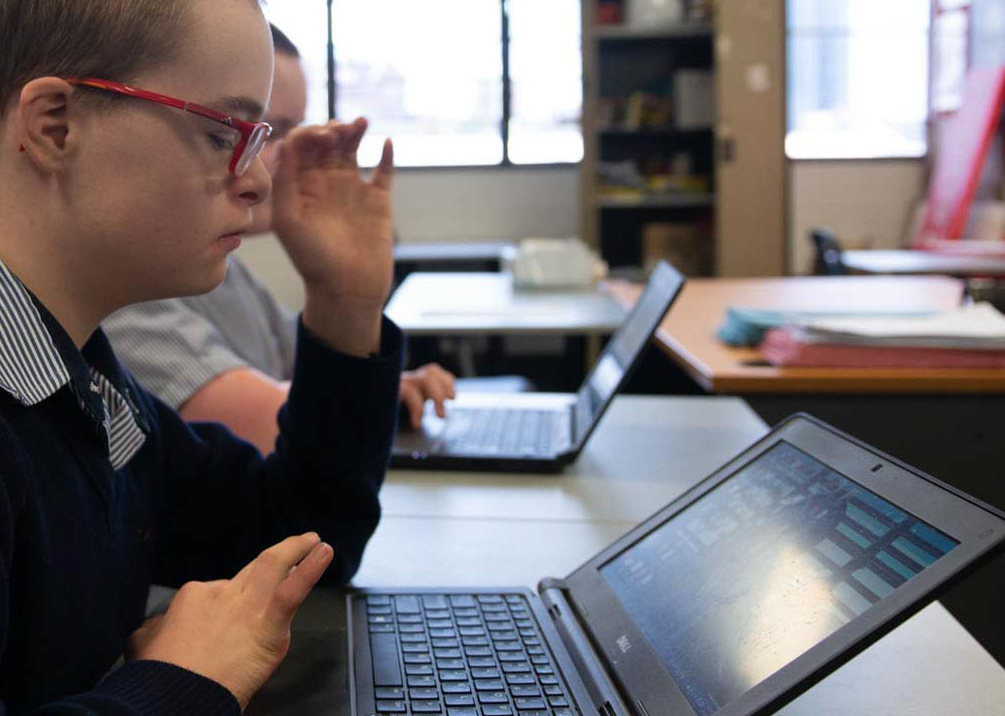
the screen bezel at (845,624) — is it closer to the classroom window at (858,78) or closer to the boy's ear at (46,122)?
the boy's ear at (46,122)

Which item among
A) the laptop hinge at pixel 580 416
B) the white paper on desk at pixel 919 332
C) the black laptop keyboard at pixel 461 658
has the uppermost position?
the white paper on desk at pixel 919 332

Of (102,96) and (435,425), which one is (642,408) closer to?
(435,425)

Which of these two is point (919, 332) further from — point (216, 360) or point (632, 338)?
point (216, 360)

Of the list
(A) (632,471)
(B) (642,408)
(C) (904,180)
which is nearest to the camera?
(A) (632,471)

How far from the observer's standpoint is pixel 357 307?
1039mm

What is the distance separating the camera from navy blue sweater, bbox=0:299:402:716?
0.69m

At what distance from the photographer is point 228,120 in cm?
76

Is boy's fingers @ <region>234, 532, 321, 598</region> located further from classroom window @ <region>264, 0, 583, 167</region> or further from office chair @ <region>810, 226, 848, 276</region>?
classroom window @ <region>264, 0, 583, 167</region>

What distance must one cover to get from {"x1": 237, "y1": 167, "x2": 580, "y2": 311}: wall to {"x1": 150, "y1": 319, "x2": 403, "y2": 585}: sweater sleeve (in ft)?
A: 16.0

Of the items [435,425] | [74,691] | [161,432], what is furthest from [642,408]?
[74,691]

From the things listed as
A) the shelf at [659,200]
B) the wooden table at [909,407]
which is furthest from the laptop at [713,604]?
the shelf at [659,200]

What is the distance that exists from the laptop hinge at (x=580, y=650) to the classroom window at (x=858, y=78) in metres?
5.05

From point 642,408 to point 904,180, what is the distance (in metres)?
4.47

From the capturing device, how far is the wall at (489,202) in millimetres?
5844
